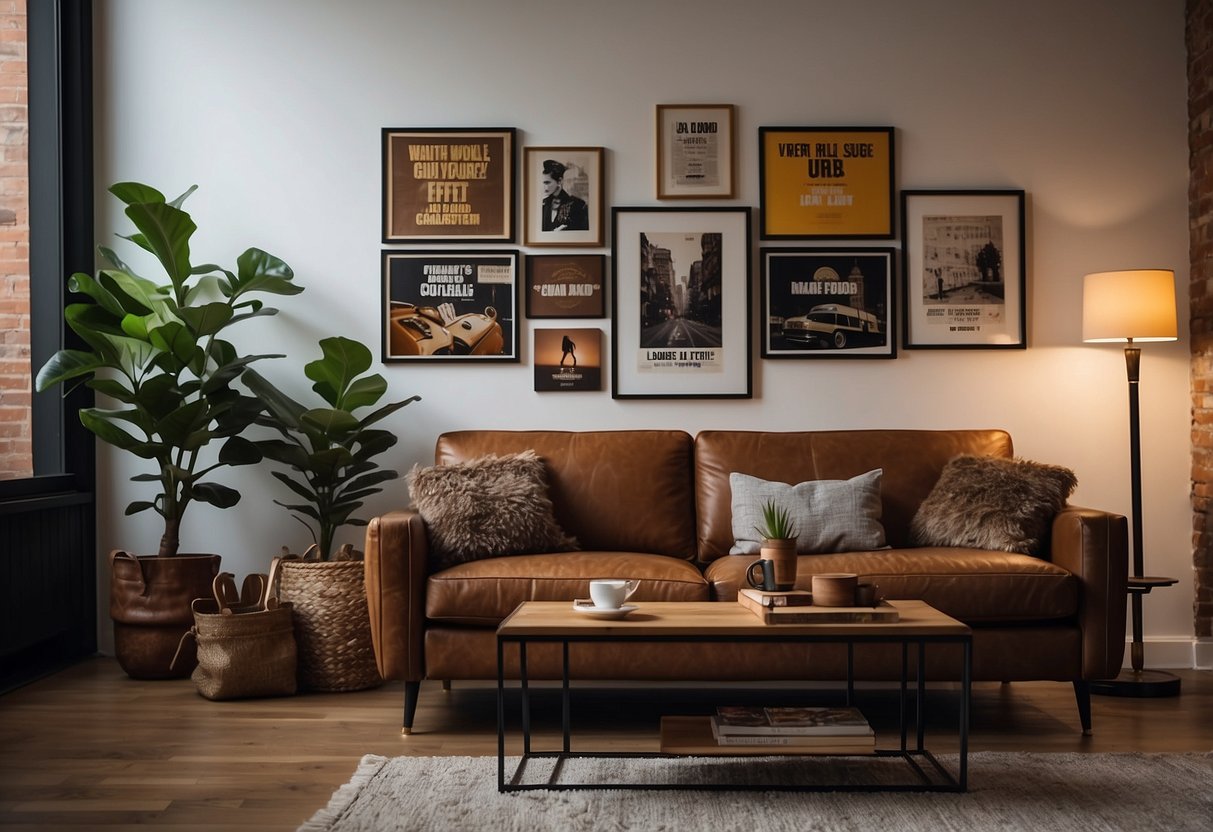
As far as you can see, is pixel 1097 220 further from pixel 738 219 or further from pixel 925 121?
pixel 738 219

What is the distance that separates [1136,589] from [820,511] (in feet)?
3.90

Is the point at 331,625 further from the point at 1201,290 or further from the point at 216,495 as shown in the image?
the point at 1201,290

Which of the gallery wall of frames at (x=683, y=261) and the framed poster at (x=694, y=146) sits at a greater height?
the framed poster at (x=694, y=146)

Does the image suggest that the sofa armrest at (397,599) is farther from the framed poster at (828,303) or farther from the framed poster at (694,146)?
the framed poster at (694,146)

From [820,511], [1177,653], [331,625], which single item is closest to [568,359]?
[820,511]

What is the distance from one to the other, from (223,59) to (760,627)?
324 centimetres

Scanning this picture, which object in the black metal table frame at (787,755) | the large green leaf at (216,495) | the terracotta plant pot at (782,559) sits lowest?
the black metal table frame at (787,755)

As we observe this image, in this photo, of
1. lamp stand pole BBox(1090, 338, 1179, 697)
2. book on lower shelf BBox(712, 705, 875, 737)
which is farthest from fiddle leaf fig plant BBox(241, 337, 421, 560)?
lamp stand pole BBox(1090, 338, 1179, 697)

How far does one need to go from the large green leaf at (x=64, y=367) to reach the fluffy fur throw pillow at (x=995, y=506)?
2.91 meters

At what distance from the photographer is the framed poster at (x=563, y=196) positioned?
4.19m

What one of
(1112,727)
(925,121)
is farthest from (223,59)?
(1112,727)

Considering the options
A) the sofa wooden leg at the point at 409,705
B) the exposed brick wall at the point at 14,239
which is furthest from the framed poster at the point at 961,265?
the exposed brick wall at the point at 14,239

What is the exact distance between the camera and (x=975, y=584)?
10.2 ft

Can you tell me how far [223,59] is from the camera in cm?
422
